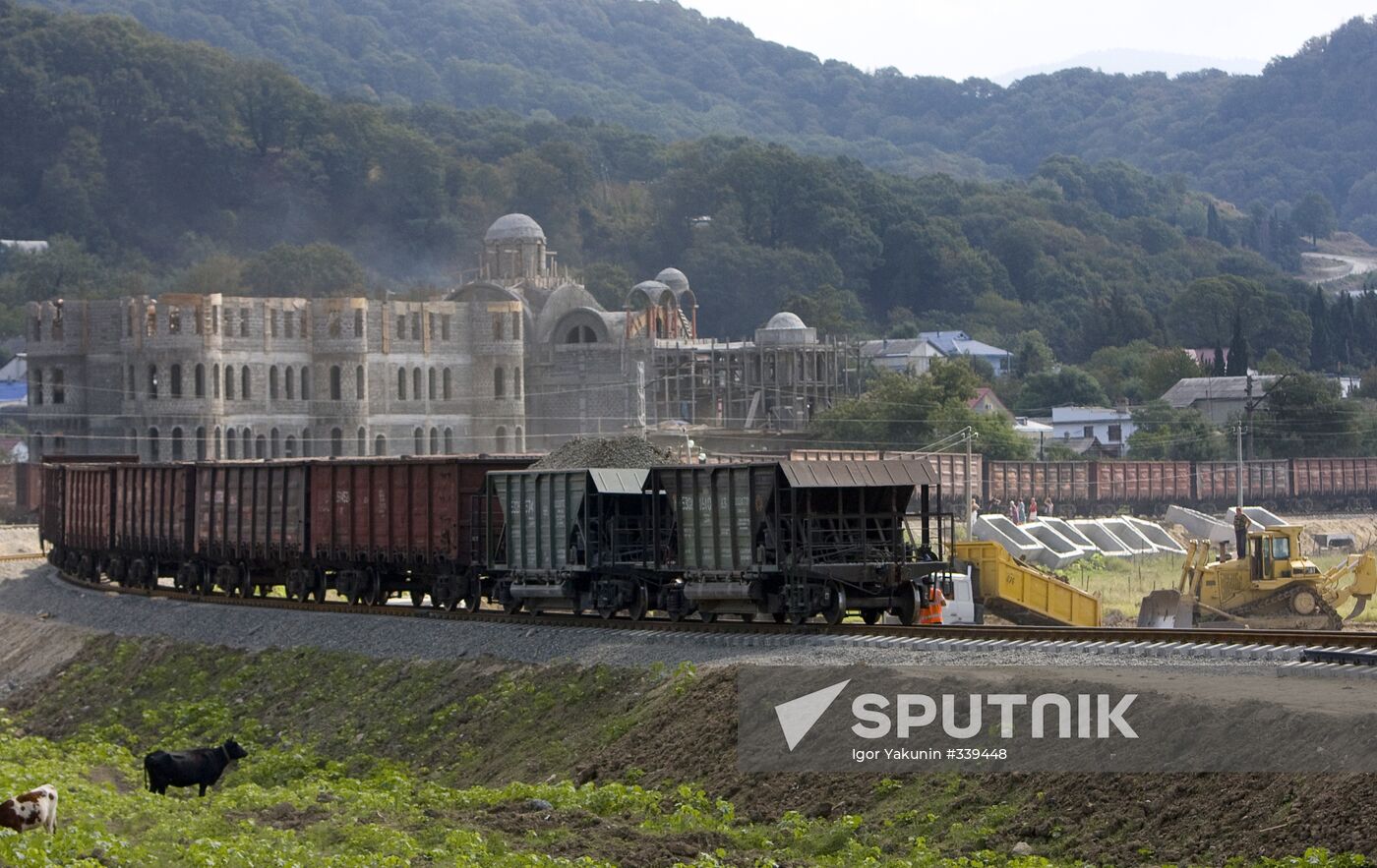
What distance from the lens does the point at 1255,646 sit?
1027 inches

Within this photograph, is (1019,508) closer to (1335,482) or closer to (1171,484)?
(1171,484)

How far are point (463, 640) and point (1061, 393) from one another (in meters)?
120

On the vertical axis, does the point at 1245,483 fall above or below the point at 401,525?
below

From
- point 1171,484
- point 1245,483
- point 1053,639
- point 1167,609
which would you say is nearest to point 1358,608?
point 1167,609

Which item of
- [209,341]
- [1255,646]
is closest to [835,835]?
[1255,646]

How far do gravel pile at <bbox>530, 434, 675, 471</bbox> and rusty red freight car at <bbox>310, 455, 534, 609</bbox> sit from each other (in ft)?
5.78

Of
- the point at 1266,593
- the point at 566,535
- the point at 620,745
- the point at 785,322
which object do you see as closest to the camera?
the point at 620,745

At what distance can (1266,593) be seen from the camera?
44.5m

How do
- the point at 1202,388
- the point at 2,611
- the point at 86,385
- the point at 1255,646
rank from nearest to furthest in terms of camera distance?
the point at 1255,646 < the point at 2,611 < the point at 86,385 < the point at 1202,388

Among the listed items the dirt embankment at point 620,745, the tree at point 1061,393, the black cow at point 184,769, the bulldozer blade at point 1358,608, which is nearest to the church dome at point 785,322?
the tree at point 1061,393

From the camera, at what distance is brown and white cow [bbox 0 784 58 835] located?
20719 mm

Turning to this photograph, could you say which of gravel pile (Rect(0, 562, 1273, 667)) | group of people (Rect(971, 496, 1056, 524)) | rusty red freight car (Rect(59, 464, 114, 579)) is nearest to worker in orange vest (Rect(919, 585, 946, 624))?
gravel pile (Rect(0, 562, 1273, 667))

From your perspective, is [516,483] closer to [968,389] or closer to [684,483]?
[684,483]

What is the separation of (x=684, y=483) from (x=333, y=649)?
8.35 metres
